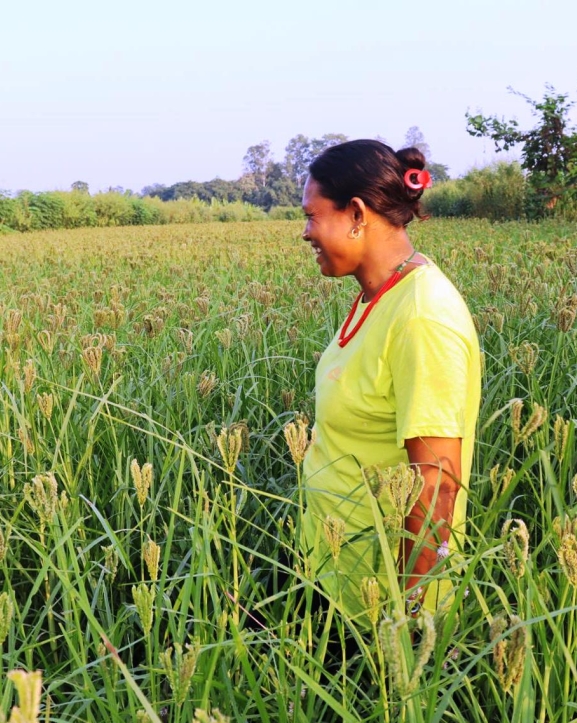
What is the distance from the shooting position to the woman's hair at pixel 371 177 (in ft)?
6.13

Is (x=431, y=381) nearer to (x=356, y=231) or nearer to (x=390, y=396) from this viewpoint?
(x=390, y=396)

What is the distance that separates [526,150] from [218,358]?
1282 cm

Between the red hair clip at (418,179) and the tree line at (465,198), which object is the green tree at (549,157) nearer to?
the tree line at (465,198)

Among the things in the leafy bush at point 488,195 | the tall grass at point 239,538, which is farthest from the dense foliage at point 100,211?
the tall grass at point 239,538

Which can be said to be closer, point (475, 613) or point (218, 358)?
point (475, 613)

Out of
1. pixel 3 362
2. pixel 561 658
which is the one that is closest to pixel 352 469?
pixel 561 658

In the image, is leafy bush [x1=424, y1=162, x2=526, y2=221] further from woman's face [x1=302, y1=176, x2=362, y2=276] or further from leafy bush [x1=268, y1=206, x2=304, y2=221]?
leafy bush [x1=268, y1=206, x2=304, y2=221]

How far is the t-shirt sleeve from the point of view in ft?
5.07

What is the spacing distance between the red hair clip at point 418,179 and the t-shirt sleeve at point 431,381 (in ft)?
1.55

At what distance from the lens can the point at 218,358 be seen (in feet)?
9.91

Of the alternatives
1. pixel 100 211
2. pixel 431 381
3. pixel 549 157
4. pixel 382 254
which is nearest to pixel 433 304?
pixel 431 381

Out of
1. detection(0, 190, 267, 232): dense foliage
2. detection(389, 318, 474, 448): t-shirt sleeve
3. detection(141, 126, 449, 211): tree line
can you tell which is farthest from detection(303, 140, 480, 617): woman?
detection(141, 126, 449, 211): tree line

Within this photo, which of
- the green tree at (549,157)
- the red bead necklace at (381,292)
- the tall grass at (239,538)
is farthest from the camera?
the green tree at (549,157)

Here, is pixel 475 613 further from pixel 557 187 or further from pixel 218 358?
pixel 557 187
